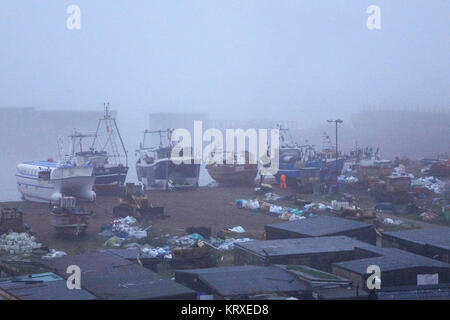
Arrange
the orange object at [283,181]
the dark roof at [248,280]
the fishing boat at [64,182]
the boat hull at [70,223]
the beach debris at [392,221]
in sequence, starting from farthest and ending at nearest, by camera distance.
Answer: the orange object at [283,181] → the fishing boat at [64,182] → the beach debris at [392,221] → the boat hull at [70,223] → the dark roof at [248,280]

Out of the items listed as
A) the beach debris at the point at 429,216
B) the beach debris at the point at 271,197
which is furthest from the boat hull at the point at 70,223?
the beach debris at the point at 429,216

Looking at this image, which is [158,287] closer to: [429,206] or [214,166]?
[429,206]

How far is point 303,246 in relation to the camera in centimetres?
577

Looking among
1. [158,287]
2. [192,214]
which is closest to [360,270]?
[158,287]

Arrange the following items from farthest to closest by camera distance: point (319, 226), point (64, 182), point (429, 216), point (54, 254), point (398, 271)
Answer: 1. point (64, 182)
2. point (429, 216)
3. point (319, 226)
4. point (54, 254)
5. point (398, 271)

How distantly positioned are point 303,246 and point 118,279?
1.98 meters

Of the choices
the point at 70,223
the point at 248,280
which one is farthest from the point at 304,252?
the point at 70,223

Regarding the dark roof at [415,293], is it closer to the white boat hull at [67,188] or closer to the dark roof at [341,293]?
the dark roof at [341,293]

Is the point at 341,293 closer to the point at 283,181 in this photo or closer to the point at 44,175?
the point at 44,175

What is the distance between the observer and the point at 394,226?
8.82 metres

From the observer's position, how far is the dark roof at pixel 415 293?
4070mm

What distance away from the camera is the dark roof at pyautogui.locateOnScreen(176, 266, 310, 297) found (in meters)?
4.16

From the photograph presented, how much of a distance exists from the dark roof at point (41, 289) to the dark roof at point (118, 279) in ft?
0.45

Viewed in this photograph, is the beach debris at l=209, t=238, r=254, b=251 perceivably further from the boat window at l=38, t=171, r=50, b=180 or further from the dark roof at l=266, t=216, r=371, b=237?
the boat window at l=38, t=171, r=50, b=180
